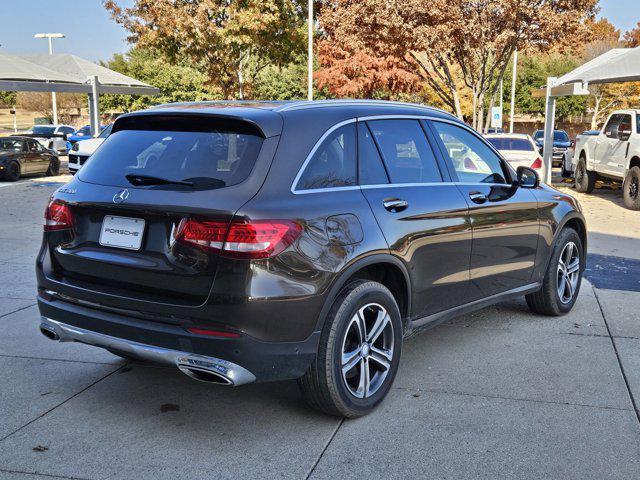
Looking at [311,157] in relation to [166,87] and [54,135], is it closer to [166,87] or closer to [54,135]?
[54,135]

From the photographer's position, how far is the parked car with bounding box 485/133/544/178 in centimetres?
1578

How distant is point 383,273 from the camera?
4398mm

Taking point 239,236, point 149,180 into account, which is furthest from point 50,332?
point 239,236

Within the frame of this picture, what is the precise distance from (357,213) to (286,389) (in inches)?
51.0

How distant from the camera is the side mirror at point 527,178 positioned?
18.5ft

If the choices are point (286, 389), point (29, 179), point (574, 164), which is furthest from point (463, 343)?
point (29, 179)

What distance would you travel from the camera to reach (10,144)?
71.5ft

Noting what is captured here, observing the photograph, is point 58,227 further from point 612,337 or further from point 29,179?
point 29,179

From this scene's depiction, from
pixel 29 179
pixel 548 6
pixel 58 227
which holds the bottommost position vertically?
pixel 29 179

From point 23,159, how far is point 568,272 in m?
19.0

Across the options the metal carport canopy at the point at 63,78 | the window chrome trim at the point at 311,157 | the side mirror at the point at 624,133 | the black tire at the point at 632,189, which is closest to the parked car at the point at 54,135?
the metal carport canopy at the point at 63,78

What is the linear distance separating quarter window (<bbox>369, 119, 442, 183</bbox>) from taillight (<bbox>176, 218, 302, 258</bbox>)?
3.73 ft

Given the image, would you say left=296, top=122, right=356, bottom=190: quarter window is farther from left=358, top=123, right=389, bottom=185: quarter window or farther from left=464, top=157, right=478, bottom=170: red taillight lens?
left=464, top=157, right=478, bottom=170: red taillight lens

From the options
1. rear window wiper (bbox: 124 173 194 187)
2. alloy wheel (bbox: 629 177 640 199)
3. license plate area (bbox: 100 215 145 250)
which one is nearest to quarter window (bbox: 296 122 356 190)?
rear window wiper (bbox: 124 173 194 187)
